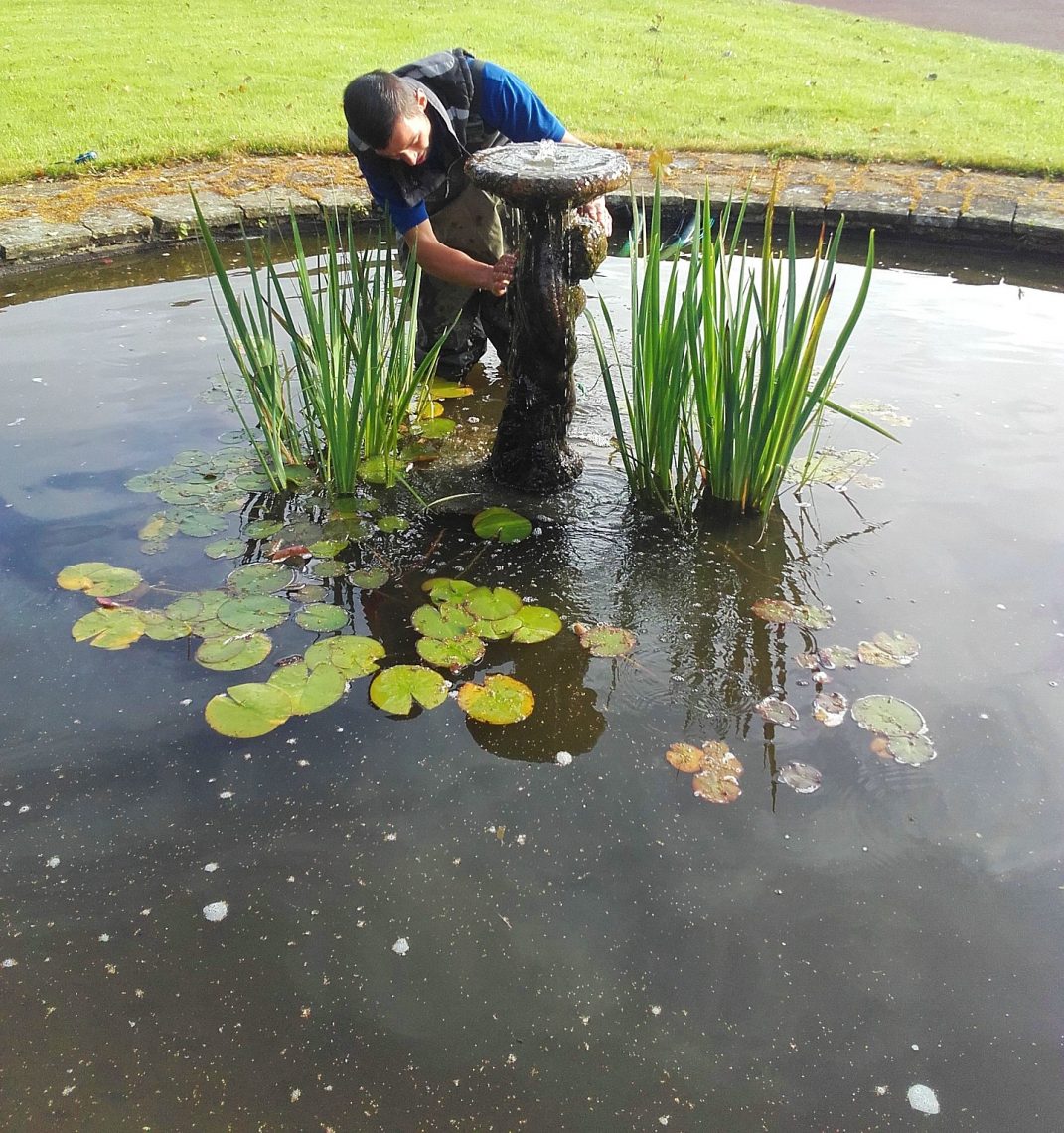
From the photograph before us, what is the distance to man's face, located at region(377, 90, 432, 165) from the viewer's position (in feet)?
8.20

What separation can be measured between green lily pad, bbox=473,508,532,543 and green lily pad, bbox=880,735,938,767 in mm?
1113

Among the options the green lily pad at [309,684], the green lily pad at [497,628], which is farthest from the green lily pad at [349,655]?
the green lily pad at [497,628]

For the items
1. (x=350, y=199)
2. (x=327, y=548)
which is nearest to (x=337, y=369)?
(x=327, y=548)

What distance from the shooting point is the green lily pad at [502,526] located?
2.57 meters

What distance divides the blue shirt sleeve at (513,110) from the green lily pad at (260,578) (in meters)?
1.58

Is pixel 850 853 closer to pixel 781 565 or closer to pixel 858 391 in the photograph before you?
pixel 781 565

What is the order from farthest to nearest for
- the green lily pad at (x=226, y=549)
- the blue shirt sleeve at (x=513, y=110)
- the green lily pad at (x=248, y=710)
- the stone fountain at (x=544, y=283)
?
the blue shirt sleeve at (x=513, y=110) < the green lily pad at (x=226, y=549) < the stone fountain at (x=544, y=283) < the green lily pad at (x=248, y=710)

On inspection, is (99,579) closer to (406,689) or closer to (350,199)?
(406,689)

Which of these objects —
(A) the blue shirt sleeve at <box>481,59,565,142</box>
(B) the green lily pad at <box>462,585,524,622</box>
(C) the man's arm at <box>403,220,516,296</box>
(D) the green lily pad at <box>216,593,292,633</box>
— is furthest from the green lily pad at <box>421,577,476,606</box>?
(A) the blue shirt sleeve at <box>481,59,565,142</box>

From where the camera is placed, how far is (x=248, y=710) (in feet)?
6.53

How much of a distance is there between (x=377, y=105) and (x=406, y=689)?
1.56 meters

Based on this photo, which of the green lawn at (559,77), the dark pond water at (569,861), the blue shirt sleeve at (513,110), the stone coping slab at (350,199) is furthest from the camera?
the green lawn at (559,77)

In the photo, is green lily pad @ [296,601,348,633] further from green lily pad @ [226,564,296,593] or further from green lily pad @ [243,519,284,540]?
green lily pad @ [243,519,284,540]

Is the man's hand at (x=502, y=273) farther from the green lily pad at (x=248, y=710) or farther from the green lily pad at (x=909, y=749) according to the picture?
the green lily pad at (x=909, y=749)
